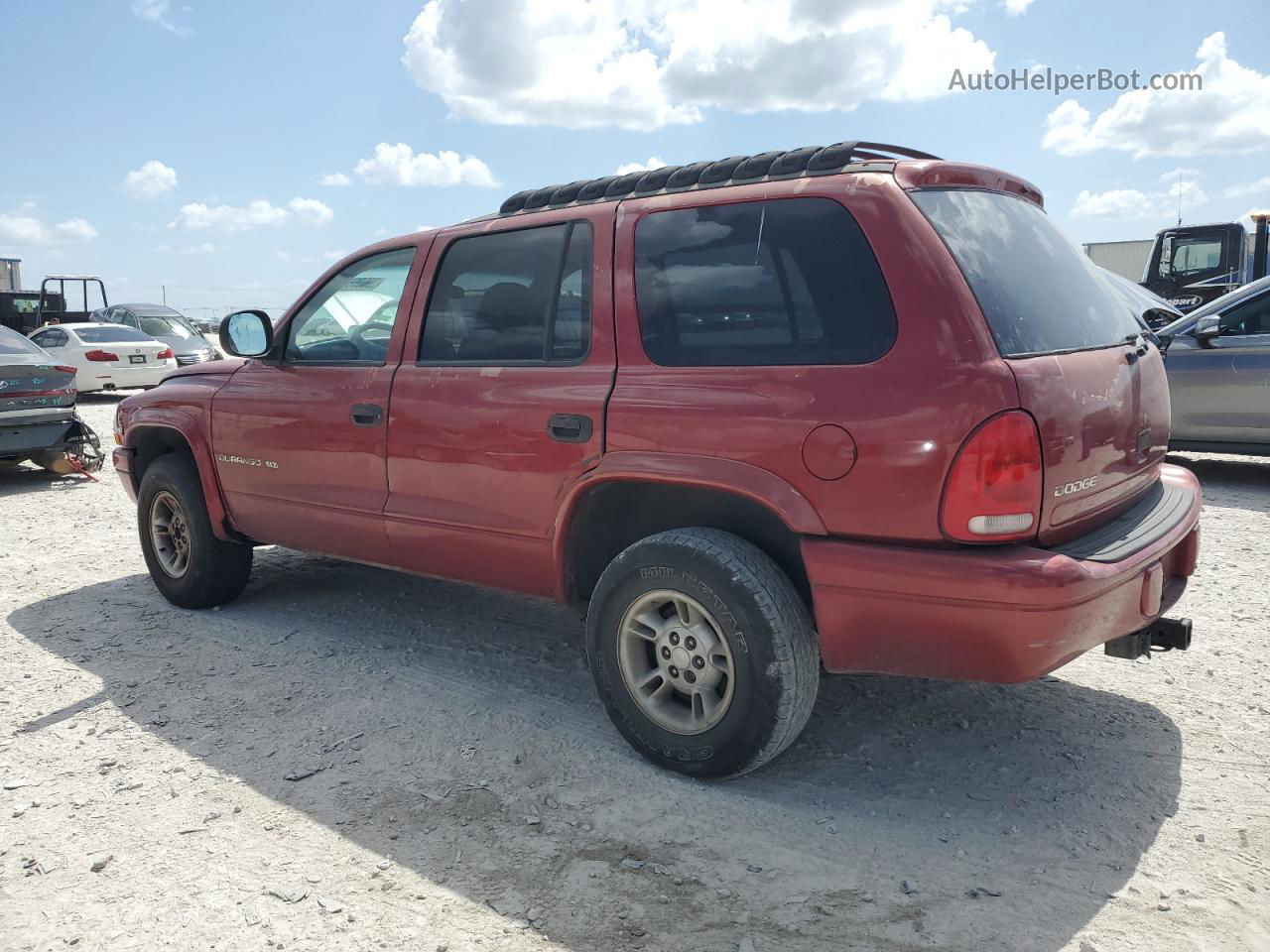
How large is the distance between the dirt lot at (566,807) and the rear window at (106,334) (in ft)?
42.8

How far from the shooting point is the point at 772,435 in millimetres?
2887

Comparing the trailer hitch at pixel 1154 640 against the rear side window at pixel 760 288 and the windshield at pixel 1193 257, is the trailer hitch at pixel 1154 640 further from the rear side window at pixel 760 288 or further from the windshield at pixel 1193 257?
the windshield at pixel 1193 257

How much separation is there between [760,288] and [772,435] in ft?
1.60

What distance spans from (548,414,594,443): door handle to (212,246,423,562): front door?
93cm

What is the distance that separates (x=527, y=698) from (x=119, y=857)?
1.52m

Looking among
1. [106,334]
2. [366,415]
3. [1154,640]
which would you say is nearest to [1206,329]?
[1154,640]

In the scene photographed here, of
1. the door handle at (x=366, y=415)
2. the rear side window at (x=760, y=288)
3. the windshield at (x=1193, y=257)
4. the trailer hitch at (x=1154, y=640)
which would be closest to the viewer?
the rear side window at (x=760, y=288)

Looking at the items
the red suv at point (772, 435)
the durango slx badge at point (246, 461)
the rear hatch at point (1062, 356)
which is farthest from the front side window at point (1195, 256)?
the durango slx badge at point (246, 461)

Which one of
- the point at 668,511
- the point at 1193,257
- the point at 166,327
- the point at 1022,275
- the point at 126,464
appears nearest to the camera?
the point at 1022,275

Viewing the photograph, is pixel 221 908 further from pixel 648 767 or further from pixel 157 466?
pixel 157 466

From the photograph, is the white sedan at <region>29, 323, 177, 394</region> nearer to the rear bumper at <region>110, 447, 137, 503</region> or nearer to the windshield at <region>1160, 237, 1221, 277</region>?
the rear bumper at <region>110, 447, 137, 503</region>

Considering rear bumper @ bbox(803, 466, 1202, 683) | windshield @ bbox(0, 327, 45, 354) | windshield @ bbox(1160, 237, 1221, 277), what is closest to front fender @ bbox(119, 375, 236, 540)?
rear bumper @ bbox(803, 466, 1202, 683)

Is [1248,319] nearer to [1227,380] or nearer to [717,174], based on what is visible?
[1227,380]

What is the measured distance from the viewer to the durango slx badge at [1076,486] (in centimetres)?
272
